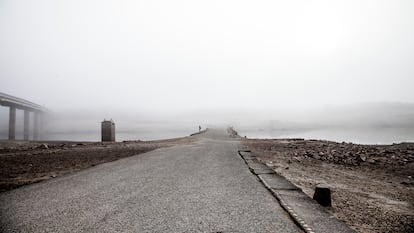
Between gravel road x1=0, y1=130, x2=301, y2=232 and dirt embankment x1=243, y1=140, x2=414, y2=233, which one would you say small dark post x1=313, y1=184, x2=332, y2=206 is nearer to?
dirt embankment x1=243, y1=140, x2=414, y2=233

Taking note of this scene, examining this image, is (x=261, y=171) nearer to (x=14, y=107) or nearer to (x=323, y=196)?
(x=323, y=196)

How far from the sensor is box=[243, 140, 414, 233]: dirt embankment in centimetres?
473

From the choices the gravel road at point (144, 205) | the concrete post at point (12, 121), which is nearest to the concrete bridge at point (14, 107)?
the concrete post at point (12, 121)

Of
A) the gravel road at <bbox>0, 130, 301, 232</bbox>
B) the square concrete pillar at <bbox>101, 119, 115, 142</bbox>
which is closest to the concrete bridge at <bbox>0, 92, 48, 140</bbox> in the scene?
the square concrete pillar at <bbox>101, 119, 115, 142</bbox>

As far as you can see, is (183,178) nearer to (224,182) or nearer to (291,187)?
(224,182)

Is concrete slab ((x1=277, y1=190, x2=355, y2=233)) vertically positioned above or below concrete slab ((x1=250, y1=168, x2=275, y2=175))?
below

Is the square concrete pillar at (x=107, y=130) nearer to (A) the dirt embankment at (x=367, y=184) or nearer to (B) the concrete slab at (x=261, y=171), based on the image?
(A) the dirt embankment at (x=367, y=184)

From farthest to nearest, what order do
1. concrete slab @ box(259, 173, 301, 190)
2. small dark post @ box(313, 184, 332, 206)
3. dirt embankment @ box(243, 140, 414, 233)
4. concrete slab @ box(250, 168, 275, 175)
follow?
concrete slab @ box(250, 168, 275, 175) → concrete slab @ box(259, 173, 301, 190) → small dark post @ box(313, 184, 332, 206) → dirt embankment @ box(243, 140, 414, 233)

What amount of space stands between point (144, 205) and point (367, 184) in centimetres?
794

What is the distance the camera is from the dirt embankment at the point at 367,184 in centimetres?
473

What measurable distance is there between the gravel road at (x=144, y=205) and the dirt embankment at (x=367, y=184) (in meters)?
1.71

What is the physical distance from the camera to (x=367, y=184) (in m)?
8.50

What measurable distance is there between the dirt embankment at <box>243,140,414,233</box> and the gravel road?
5.60 feet

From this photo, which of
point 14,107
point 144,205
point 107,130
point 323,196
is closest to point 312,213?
point 323,196
